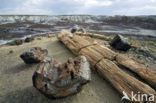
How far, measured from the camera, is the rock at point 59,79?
6.16 ft

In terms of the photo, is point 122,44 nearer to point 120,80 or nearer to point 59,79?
point 120,80

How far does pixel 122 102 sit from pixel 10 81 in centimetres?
308

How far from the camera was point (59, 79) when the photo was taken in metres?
1.88

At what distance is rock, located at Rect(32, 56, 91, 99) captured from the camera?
73.9 inches

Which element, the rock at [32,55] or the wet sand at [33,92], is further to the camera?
the rock at [32,55]

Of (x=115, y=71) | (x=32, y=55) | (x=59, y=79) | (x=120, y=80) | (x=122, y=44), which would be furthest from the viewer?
(x=122, y=44)

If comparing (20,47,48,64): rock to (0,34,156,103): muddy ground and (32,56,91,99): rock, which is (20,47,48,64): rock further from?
(32,56,91,99): rock

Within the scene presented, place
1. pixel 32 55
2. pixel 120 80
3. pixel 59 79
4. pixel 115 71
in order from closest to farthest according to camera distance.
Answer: pixel 59 79 < pixel 120 80 < pixel 115 71 < pixel 32 55

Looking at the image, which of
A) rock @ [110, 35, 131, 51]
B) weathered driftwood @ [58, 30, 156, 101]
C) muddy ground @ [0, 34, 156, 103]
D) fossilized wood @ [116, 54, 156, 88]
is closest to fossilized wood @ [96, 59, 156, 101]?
weathered driftwood @ [58, 30, 156, 101]

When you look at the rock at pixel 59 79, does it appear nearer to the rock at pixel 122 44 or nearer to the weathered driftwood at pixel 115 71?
the weathered driftwood at pixel 115 71

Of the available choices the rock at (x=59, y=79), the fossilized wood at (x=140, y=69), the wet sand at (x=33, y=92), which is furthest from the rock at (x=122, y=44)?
the rock at (x=59, y=79)

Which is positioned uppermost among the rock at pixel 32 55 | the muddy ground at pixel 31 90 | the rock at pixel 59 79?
the rock at pixel 59 79

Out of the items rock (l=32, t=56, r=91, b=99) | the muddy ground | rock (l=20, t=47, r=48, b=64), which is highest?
rock (l=32, t=56, r=91, b=99)

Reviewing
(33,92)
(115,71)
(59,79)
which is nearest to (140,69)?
(115,71)
